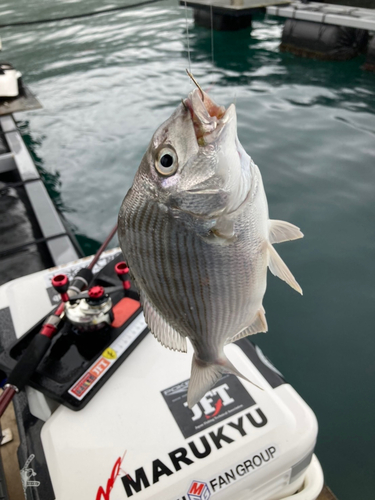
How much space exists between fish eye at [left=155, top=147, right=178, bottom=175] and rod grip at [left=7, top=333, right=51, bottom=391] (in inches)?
52.2

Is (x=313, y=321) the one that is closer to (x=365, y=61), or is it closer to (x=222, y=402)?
(x=222, y=402)

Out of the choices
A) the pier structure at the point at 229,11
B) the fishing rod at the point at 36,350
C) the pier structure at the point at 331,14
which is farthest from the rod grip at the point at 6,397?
the pier structure at the point at 229,11

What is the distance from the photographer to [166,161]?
99 centimetres

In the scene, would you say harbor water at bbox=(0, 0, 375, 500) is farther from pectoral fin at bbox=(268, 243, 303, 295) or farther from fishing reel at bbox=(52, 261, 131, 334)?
fishing reel at bbox=(52, 261, 131, 334)

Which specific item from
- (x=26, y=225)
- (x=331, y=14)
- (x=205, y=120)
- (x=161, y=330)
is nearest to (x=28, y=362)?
(x=161, y=330)

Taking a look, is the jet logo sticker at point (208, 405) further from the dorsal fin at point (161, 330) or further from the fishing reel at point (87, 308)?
the dorsal fin at point (161, 330)

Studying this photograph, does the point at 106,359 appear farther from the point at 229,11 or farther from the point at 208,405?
the point at 229,11

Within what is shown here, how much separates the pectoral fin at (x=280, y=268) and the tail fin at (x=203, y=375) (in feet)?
1.01

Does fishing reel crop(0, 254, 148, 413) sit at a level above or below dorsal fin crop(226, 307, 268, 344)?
below

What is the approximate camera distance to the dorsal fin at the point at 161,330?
109 cm

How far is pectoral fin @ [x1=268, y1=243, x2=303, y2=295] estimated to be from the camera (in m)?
1.11

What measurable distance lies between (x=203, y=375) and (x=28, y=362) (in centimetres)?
108

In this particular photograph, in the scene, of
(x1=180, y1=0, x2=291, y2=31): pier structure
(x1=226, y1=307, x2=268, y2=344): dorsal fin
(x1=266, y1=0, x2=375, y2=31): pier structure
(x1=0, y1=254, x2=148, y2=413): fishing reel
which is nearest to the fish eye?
(x1=226, y1=307, x2=268, y2=344): dorsal fin

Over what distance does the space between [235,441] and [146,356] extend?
646mm
